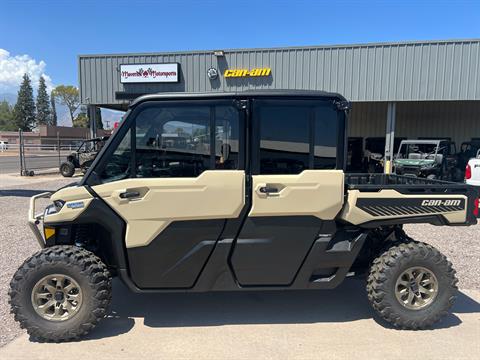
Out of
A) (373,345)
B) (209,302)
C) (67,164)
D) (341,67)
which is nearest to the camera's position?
(373,345)

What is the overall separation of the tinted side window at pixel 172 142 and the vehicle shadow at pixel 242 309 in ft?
4.88

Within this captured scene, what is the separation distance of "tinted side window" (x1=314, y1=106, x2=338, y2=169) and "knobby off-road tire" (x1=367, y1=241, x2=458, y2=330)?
112cm

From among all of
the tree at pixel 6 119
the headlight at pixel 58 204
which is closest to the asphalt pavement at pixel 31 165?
the headlight at pixel 58 204

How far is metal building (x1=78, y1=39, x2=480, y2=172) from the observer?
46.4ft

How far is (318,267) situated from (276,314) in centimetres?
74

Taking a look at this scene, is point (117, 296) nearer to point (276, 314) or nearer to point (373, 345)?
point (276, 314)

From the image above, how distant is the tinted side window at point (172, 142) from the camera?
11.4 ft

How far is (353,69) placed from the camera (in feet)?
48.4

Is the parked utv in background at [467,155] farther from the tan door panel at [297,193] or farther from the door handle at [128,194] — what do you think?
the door handle at [128,194]

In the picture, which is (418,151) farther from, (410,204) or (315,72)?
(410,204)

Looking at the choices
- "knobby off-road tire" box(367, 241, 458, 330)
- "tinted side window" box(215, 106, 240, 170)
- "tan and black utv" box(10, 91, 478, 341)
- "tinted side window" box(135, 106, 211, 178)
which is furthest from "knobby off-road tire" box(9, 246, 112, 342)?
"knobby off-road tire" box(367, 241, 458, 330)

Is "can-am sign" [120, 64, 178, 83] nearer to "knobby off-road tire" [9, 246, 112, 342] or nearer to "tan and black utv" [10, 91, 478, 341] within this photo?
"tan and black utv" [10, 91, 478, 341]

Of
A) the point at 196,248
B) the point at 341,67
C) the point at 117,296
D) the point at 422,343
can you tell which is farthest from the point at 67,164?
the point at 422,343

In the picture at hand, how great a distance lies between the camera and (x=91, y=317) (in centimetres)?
342
